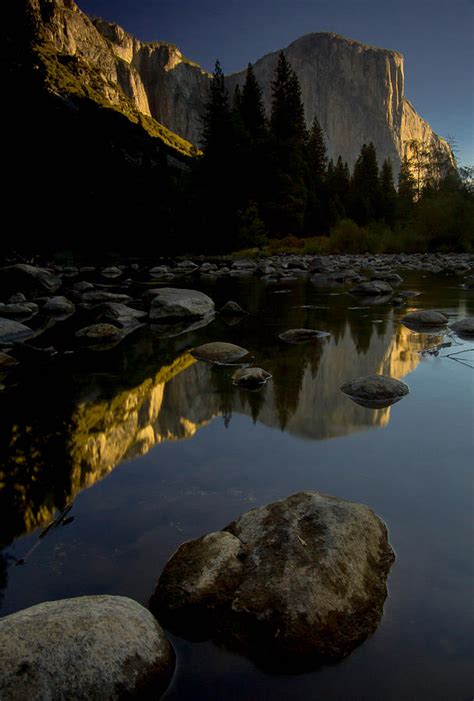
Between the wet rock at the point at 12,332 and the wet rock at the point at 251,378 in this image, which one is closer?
the wet rock at the point at 251,378

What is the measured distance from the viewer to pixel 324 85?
14762cm

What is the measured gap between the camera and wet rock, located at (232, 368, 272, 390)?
12.1 ft

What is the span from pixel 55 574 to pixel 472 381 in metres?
3.32

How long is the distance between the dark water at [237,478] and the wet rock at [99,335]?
40.3 inches

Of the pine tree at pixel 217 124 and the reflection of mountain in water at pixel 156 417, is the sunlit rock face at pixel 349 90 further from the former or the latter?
the reflection of mountain in water at pixel 156 417

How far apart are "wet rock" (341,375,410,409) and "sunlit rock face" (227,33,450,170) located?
153 m

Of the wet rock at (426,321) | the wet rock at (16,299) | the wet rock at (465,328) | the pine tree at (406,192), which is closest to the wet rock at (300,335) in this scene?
the wet rock at (426,321)

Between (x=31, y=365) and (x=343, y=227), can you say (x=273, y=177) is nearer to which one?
(x=343, y=227)

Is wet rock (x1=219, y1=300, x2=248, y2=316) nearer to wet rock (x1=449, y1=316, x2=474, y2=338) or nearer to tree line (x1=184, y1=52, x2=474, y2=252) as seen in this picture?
wet rock (x1=449, y1=316, x2=474, y2=338)

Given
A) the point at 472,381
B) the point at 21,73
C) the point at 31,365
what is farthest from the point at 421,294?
the point at 21,73

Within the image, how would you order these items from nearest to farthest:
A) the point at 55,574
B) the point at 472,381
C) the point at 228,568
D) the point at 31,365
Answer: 1. the point at 228,568
2. the point at 55,574
3. the point at 472,381
4. the point at 31,365

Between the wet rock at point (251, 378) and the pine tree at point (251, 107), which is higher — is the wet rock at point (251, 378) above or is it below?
below

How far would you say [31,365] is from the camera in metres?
4.56

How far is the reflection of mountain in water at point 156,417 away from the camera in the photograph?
226cm
